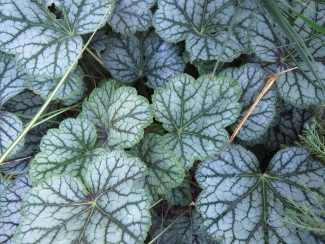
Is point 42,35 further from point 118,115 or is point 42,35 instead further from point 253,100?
point 253,100

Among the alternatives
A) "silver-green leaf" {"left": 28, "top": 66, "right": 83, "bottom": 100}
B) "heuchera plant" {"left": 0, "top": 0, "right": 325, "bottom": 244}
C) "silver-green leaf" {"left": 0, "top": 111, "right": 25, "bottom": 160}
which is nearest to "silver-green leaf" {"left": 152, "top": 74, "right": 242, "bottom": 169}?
"heuchera plant" {"left": 0, "top": 0, "right": 325, "bottom": 244}

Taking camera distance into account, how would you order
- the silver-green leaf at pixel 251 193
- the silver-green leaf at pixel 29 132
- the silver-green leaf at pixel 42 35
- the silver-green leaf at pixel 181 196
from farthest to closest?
the silver-green leaf at pixel 29 132, the silver-green leaf at pixel 181 196, the silver-green leaf at pixel 42 35, the silver-green leaf at pixel 251 193

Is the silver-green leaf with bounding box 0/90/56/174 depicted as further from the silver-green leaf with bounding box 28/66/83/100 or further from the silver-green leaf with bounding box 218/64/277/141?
the silver-green leaf with bounding box 218/64/277/141

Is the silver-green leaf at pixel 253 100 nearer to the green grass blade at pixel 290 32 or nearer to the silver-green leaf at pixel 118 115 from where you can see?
the green grass blade at pixel 290 32

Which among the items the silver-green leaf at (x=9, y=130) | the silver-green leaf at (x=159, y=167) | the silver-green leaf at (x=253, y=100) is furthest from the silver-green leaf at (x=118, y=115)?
the silver-green leaf at (x=253, y=100)

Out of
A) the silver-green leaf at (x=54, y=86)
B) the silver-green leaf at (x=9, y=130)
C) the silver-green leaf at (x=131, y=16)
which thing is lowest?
the silver-green leaf at (x=9, y=130)

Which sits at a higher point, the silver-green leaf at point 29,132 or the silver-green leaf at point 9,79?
the silver-green leaf at point 9,79

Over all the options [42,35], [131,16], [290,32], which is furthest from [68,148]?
[290,32]
